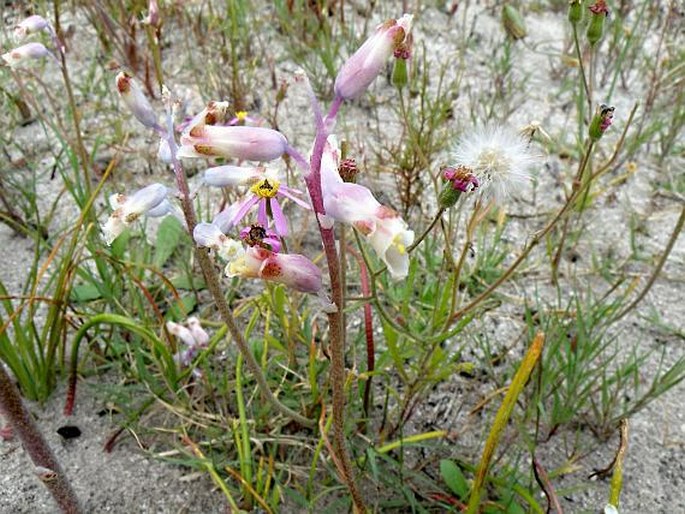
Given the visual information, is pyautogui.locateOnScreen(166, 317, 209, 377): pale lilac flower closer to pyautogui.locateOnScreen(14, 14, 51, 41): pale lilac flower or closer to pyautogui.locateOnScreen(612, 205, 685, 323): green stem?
pyautogui.locateOnScreen(14, 14, 51, 41): pale lilac flower

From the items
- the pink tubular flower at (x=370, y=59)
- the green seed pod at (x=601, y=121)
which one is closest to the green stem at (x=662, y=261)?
the green seed pod at (x=601, y=121)

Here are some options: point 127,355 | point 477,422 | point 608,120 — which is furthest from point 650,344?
point 127,355

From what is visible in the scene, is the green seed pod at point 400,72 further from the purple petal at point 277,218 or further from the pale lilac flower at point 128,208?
the pale lilac flower at point 128,208

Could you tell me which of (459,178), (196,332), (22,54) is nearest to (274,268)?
(459,178)

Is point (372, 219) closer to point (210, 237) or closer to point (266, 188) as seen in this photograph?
point (266, 188)

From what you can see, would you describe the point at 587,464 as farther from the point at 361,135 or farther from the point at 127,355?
the point at 361,135
